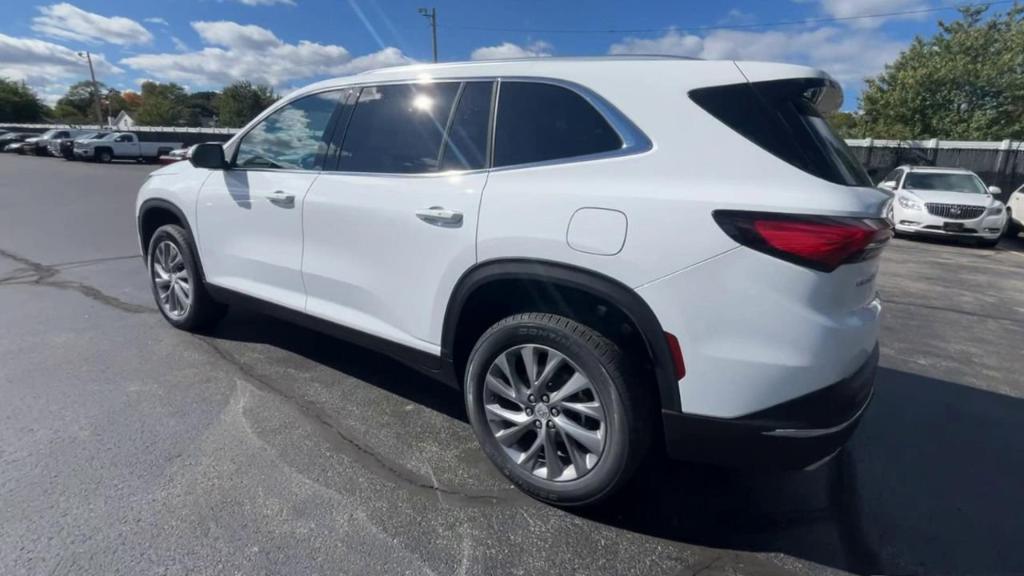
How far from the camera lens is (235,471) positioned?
2.64m

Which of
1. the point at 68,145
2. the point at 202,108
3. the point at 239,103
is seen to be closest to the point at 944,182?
the point at 68,145

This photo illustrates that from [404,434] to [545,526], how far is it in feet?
3.28

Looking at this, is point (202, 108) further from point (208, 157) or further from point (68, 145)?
point (208, 157)

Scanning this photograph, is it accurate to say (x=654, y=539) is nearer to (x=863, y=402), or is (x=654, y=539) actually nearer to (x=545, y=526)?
(x=545, y=526)

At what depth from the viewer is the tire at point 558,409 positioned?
2.22 metres

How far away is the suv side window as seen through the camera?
7.69 feet

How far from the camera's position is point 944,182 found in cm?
1230

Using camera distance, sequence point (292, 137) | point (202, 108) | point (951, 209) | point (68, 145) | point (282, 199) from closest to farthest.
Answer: point (282, 199)
point (292, 137)
point (951, 209)
point (68, 145)
point (202, 108)

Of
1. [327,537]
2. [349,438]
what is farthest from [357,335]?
[327,537]

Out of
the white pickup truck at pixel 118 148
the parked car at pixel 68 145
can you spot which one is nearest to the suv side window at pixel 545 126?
the white pickup truck at pixel 118 148

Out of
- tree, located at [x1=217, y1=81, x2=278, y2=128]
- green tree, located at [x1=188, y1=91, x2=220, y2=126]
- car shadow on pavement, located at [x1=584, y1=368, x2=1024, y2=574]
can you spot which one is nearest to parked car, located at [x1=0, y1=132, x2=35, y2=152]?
tree, located at [x1=217, y1=81, x2=278, y2=128]

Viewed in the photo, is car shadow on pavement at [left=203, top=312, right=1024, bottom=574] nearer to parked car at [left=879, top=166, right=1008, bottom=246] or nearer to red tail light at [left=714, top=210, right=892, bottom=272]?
red tail light at [left=714, top=210, right=892, bottom=272]

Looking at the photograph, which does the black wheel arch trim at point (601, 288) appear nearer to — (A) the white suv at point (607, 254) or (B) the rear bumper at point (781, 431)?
(A) the white suv at point (607, 254)

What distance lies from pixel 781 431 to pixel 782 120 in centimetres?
111
